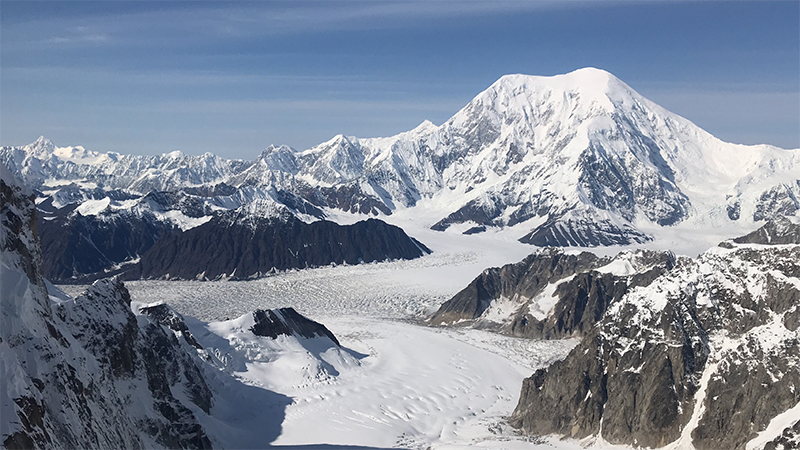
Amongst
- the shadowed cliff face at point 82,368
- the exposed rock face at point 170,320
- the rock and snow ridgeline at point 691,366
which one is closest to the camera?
the shadowed cliff face at point 82,368

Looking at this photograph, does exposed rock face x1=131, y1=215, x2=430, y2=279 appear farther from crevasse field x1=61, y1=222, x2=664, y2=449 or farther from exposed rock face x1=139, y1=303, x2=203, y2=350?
exposed rock face x1=139, y1=303, x2=203, y2=350

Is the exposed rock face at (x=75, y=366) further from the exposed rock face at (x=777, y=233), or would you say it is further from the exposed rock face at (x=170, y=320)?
the exposed rock face at (x=777, y=233)

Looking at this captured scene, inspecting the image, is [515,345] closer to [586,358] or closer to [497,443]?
[586,358]

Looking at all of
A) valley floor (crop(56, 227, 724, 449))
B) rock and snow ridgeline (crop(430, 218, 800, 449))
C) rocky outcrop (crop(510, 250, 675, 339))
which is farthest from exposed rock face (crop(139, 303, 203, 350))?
rocky outcrop (crop(510, 250, 675, 339))

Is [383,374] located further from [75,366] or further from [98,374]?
[75,366]

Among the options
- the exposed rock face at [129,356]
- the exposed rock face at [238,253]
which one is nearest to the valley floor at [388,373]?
the exposed rock face at [129,356]
